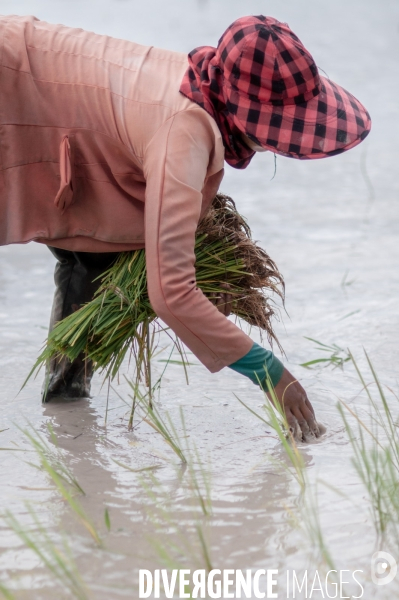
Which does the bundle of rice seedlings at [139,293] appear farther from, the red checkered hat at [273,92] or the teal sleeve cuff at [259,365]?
the red checkered hat at [273,92]

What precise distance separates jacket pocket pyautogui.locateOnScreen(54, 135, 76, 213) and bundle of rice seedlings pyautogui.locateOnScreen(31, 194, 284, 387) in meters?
0.31

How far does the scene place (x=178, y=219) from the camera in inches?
82.7

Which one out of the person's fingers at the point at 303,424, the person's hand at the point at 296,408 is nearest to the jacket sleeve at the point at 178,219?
the person's hand at the point at 296,408

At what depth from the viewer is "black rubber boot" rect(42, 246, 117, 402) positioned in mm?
2760

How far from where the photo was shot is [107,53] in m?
2.35

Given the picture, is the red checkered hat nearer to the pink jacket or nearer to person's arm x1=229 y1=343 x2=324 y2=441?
the pink jacket

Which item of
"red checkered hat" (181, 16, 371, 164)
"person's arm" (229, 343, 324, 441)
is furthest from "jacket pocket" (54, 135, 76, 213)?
"person's arm" (229, 343, 324, 441)

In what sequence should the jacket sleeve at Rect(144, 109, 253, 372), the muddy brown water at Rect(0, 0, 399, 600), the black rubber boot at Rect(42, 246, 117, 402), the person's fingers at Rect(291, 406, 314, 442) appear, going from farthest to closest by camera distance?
the black rubber boot at Rect(42, 246, 117, 402) → the person's fingers at Rect(291, 406, 314, 442) → the jacket sleeve at Rect(144, 109, 253, 372) → the muddy brown water at Rect(0, 0, 399, 600)

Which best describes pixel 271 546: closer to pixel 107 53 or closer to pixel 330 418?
pixel 330 418

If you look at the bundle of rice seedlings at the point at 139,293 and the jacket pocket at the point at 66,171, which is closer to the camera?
the jacket pocket at the point at 66,171

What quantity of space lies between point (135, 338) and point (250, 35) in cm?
106

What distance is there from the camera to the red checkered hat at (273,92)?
209 cm

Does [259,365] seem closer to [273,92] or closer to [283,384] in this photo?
[283,384]

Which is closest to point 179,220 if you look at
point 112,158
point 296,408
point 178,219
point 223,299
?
point 178,219
